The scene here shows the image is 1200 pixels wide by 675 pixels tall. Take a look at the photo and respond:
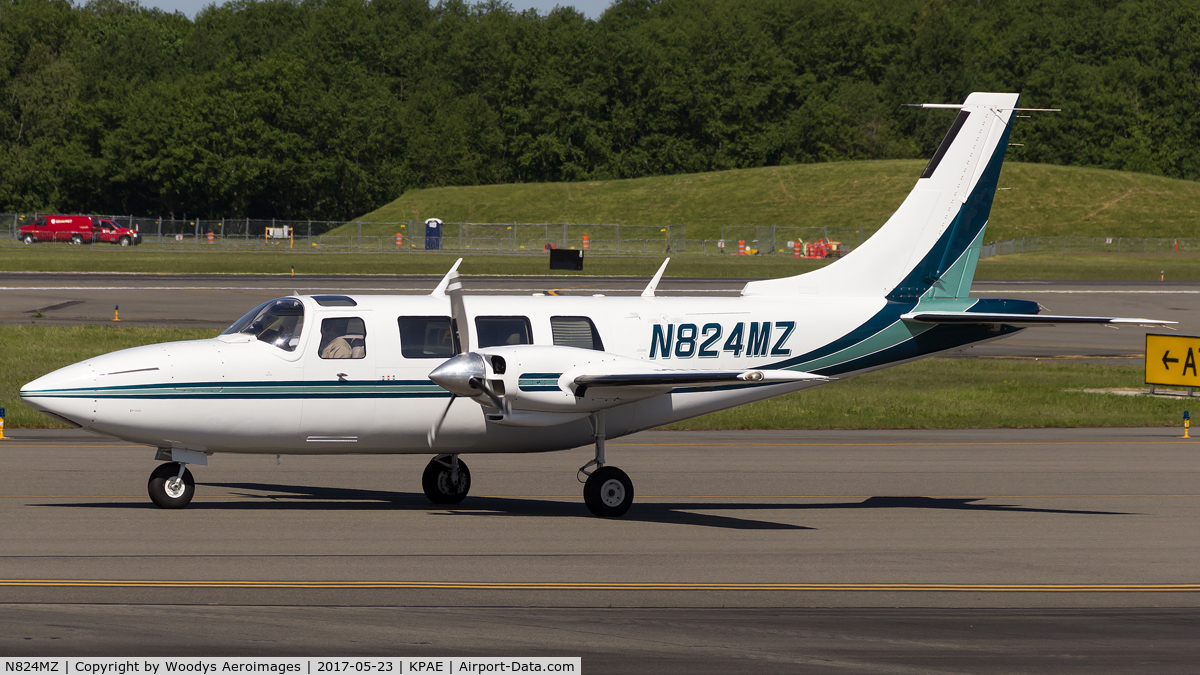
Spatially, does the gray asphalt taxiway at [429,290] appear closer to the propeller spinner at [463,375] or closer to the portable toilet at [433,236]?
the propeller spinner at [463,375]

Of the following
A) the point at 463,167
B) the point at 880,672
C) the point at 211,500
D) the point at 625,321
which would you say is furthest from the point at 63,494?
the point at 463,167

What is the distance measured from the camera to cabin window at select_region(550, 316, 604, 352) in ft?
54.5

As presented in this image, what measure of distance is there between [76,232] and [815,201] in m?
68.8

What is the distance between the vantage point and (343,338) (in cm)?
1598

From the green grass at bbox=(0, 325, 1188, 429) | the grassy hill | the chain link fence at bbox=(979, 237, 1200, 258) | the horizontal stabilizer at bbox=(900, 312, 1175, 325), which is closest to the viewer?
the horizontal stabilizer at bbox=(900, 312, 1175, 325)

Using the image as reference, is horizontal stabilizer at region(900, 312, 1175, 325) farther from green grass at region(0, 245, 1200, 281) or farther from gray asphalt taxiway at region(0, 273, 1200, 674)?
green grass at region(0, 245, 1200, 281)

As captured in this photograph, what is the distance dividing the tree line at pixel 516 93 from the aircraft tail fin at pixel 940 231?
110 m

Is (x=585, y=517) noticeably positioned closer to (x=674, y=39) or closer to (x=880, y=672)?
(x=880, y=672)

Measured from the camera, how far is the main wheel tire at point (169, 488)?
15773 millimetres

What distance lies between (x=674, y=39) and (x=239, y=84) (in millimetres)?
58752

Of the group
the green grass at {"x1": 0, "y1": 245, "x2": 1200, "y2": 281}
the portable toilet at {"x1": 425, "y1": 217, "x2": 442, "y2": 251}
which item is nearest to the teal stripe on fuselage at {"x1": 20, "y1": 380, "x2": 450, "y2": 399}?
the green grass at {"x1": 0, "y1": 245, "x2": 1200, "y2": 281}

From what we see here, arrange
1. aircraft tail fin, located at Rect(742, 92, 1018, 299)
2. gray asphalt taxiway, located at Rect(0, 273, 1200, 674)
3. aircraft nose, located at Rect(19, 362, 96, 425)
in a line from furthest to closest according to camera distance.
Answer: aircraft tail fin, located at Rect(742, 92, 1018, 299) → aircraft nose, located at Rect(19, 362, 96, 425) → gray asphalt taxiway, located at Rect(0, 273, 1200, 674)

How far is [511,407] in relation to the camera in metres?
15.4

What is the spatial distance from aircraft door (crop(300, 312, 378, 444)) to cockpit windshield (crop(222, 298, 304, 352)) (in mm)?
236
